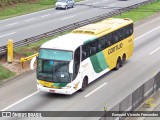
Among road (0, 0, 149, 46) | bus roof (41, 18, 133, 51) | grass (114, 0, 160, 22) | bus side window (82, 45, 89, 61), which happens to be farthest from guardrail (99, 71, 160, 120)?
grass (114, 0, 160, 22)

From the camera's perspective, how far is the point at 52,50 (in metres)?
23.8

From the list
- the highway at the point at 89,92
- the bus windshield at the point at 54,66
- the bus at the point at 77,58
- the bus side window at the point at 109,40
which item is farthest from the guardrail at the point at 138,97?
the bus side window at the point at 109,40

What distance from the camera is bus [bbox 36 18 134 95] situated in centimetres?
2352

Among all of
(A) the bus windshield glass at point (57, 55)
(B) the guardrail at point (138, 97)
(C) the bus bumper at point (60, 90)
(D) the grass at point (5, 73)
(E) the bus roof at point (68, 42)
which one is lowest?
(D) the grass at point (5, 73)

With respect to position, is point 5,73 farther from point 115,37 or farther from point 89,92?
point 115,37

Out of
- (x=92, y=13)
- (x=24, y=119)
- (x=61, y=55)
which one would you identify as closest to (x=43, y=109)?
(x=24, y=119)

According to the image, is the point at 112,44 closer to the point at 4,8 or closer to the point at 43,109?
the point at 43,109

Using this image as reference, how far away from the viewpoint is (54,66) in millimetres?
23531

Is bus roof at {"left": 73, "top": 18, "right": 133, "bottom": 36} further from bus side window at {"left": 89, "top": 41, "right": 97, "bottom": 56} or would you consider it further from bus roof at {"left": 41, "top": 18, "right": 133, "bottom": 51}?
bus side window at {"left": 89, "top": 41, "right": 97, "bottom": 56}

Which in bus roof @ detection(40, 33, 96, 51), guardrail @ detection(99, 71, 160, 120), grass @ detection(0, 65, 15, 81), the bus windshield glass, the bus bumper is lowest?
grass @ detection(0, 65, 15, 81)

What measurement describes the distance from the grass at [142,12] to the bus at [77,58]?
63.6 ft

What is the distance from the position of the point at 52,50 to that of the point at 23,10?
38.0 meters

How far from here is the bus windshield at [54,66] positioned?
2347 cm

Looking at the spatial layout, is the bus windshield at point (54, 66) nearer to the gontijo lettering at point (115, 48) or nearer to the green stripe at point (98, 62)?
the green stripe at point (98, 62)
